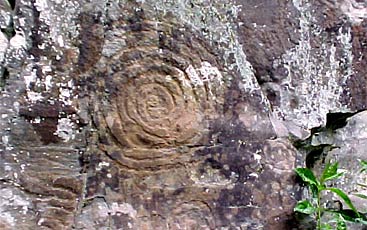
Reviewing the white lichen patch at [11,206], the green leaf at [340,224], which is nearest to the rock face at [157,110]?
the white lichen patch at [11,206]

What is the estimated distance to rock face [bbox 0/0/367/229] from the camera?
4.37 ft

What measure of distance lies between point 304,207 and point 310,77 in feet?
1.09

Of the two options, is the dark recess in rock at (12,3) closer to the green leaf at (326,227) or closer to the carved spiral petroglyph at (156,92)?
the carved spiral petroglyph at (156,92)

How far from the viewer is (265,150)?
4.72 feet

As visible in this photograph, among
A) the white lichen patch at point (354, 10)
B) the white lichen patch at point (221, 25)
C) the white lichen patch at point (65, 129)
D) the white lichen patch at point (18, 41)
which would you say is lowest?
the white lichen patch at point (65, 129)

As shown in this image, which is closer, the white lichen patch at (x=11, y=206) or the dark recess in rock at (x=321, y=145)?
the white lichen patch at (x=11, y=206)

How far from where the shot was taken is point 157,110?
4.51 ft

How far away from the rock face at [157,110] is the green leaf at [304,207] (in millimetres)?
45

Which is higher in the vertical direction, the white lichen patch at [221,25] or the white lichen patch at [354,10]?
the white lichen patch at [354,10]

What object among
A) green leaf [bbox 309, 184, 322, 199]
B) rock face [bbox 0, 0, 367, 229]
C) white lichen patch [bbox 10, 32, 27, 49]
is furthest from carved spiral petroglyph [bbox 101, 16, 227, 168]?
green leaf [bbox 309, 184, 322, 199]

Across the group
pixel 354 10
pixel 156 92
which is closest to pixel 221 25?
pixel 156 92

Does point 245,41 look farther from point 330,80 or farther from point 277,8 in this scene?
point 330,80

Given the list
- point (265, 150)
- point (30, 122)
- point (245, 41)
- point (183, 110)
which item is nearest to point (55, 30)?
point (30, 122)

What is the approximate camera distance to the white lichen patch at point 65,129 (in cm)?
134
